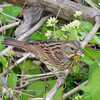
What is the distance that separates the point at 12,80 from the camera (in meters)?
1.91

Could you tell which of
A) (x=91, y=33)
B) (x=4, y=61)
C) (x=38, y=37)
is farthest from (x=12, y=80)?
(x=91, y=33)

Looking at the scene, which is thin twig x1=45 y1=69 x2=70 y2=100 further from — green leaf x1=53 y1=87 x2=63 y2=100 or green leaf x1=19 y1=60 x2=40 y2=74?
Answer: green leaf x1=19 y1=60 x2=40 y2=74

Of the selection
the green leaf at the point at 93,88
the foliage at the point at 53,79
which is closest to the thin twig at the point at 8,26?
the foliage at the point at 53,79

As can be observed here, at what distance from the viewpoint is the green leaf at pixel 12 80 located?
6.22 feet

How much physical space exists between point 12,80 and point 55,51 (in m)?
0.25

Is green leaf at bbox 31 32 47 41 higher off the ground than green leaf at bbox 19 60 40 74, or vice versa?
green leaf at bbox 31 32 47 41

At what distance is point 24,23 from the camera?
7.48 ft

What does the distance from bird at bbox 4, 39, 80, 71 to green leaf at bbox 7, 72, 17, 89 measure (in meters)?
0.14

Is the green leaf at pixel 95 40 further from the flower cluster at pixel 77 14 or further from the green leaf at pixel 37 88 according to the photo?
the green leaf at pixel 37 88

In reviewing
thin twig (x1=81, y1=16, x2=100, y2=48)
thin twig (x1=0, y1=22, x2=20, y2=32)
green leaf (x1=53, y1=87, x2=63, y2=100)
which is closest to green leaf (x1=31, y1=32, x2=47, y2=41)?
thin twig (x1=0, y1=22, x2=20, y2=32)

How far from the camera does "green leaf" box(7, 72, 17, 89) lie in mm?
1896

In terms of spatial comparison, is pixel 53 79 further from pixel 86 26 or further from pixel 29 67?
pixel 86 26

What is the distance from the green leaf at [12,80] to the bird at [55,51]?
14 cm

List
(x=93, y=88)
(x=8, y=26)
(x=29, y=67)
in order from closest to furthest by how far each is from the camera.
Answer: (x=93, y=88)
(x=29, y=67)
(x=8, y=26)
